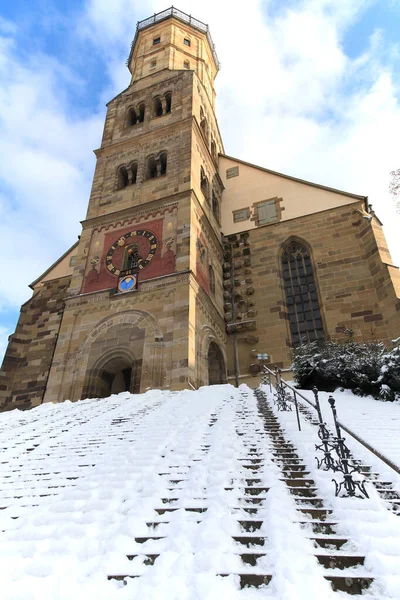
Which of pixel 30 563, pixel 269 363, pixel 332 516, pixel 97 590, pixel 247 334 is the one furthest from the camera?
pixel 247 334

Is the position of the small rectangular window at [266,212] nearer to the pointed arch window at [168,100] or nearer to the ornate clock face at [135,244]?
the ornate clock face at [135,244]

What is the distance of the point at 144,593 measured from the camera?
2.25 metres

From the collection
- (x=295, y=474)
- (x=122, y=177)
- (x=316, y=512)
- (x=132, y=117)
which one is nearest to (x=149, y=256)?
(x=122, y=177)

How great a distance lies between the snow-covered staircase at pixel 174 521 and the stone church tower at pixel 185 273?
6.70 meters

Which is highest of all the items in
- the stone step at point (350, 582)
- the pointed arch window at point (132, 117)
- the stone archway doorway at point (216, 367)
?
the pointed arch window at point (132, 117)

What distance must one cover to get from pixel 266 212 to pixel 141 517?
17500mm

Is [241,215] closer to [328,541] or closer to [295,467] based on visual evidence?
[295,467]

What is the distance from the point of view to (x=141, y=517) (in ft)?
10.4

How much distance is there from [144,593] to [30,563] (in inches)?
35.5

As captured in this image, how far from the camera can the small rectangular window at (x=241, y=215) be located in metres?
19.7

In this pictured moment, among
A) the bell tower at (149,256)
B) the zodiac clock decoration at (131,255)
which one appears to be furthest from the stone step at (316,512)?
the zodiac clock decoration at (131,255)

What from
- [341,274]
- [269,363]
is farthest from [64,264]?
[341,274]

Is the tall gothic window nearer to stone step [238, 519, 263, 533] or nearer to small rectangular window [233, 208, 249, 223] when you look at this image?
small rectangular window [233, 208, 249, 223]

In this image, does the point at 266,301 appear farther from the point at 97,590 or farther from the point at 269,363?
the point at 97,590
